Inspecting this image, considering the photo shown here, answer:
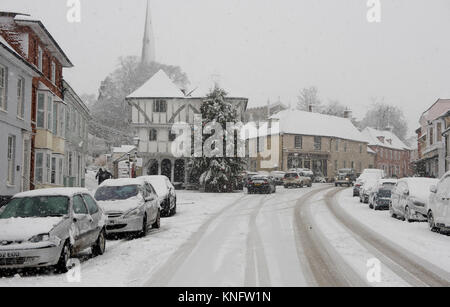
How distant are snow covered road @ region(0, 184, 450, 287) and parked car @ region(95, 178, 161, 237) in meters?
0.42

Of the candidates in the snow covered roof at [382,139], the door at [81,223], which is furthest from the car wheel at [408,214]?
the snow covered roof at [382,139]

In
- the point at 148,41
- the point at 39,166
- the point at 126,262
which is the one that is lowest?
the point at 126,262

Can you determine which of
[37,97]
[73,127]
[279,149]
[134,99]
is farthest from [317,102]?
[37,97]

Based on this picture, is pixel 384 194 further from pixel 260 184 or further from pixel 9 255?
pixel 9 255

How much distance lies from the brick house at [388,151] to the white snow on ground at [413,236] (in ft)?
210

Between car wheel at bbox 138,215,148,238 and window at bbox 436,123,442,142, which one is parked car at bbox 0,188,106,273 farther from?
window at bbox 436,123,442,142

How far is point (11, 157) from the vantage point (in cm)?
2344

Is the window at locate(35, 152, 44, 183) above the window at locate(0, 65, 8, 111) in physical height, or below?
below

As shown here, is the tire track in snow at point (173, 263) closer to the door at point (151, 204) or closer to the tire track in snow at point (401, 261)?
the door at point (151, 204)

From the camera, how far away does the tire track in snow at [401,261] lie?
9.09 metres

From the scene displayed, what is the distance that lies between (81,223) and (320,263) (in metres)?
4.89

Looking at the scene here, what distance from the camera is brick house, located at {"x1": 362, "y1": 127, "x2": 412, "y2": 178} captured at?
288 ft

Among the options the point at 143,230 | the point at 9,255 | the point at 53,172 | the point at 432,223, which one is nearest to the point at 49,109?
the point at 53,172

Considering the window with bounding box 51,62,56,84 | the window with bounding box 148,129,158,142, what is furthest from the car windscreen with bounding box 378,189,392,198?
the window with bounding box 148,129,158,142
